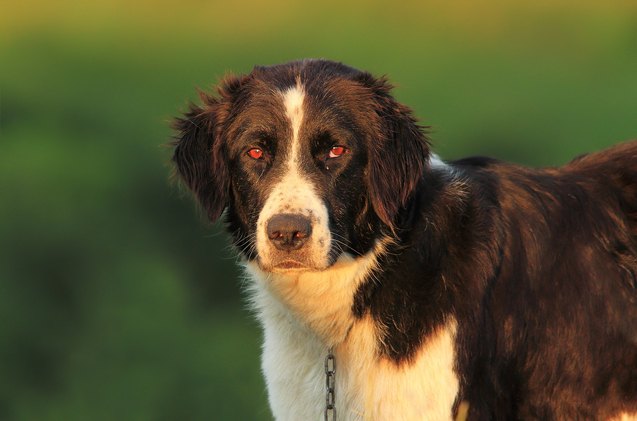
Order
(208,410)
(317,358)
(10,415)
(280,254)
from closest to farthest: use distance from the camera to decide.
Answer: (280,254) → (317,358) → (208,410) → (10,415)

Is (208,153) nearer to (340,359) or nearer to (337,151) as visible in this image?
(337,151)

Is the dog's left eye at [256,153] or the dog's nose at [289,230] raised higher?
the dog's left eye at [256,153]

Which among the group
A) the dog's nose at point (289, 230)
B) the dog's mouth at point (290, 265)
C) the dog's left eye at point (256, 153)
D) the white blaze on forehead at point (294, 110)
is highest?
the white blaze on forehead at point (294, 110)

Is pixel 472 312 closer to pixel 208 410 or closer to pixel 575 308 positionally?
pixel 575 308

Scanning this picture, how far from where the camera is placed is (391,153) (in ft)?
19.1

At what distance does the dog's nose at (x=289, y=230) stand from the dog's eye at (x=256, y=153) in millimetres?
386

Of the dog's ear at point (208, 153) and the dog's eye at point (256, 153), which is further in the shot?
the dog's ear at point (208, 153)

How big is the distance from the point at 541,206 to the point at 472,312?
0.65 metres

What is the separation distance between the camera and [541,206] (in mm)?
5992

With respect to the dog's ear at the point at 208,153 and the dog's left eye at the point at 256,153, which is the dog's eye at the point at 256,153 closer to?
the dog's left eye at the point at 256,153

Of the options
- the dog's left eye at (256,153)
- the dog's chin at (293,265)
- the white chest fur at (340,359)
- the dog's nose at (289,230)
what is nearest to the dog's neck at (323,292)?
the white chest fur at (340,359)

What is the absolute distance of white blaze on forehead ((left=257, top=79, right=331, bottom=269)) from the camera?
18.0ft

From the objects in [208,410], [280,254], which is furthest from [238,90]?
[208,410]

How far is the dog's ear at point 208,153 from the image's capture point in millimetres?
5953
